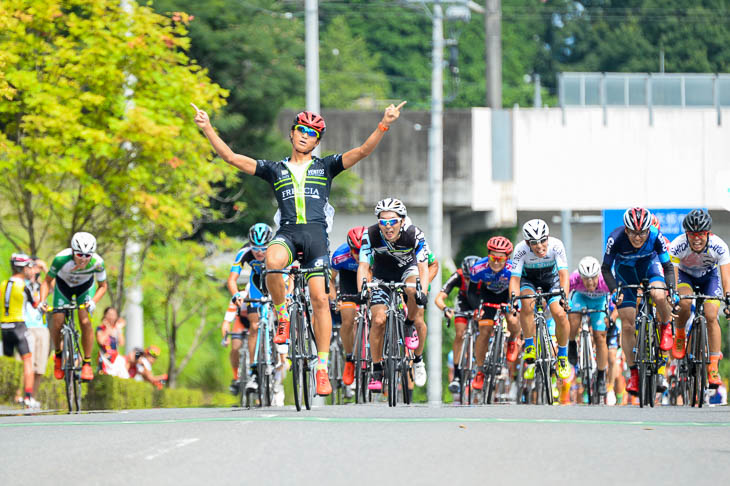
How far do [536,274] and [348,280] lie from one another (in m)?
2.23

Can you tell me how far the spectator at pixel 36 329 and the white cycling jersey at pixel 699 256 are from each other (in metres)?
8.37

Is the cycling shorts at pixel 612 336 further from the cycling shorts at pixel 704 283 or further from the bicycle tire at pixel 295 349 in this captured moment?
the bicycle tire at pixel 295 349

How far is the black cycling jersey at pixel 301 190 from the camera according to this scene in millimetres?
13703

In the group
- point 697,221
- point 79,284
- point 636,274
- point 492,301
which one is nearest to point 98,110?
point 79,284

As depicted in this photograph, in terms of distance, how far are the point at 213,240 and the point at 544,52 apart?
164ft

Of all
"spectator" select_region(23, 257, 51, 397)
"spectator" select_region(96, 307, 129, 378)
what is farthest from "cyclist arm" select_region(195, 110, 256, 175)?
"spectator" select_region(96, 307, 129, 378)

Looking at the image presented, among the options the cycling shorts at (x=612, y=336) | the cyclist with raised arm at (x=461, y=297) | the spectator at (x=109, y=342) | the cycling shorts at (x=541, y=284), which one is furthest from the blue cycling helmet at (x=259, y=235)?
the spectator at (x=109, y=342)

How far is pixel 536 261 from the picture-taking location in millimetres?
17719

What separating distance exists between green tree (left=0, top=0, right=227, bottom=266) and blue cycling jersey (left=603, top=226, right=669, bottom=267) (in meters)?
9.41

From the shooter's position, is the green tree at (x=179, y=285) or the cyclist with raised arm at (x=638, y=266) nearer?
the cyclist with raised arm at (x=638, y=266)

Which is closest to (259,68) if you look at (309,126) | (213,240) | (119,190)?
(213,240)

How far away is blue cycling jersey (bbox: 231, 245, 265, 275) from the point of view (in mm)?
18031

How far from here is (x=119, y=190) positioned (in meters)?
24.3

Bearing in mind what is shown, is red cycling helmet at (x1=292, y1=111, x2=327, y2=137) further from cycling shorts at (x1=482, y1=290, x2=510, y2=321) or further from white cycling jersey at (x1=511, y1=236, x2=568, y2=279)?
cycling shorts at (x1=482, y1=290, x2=510, y2=321)
